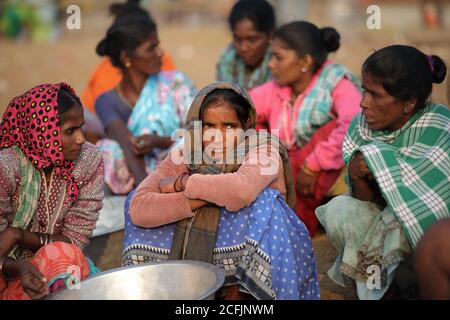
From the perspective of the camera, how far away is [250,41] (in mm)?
5551

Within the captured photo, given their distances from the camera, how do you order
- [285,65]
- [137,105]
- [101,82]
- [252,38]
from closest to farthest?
[285,65]
[137,105]
[252,38]
[101,82]

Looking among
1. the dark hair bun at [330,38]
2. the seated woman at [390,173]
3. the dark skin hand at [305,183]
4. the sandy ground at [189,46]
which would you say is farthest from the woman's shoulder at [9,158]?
the sandy ground at [189,46]

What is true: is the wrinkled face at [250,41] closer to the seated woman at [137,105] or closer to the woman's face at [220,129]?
the seated woman at [137,105]

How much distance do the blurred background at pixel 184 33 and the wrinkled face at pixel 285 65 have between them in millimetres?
3076

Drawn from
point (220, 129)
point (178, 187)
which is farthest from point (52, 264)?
point (220, 129)

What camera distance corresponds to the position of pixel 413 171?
343cm

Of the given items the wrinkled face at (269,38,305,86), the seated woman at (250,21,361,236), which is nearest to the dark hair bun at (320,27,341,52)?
the seated woman at (250,21,361,236)

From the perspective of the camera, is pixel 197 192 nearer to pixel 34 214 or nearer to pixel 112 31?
pixel 34 214

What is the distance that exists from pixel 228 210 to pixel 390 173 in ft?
2.51

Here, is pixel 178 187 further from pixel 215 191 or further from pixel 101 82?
pixel 101 82

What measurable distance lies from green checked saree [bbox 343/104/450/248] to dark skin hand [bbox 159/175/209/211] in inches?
31.9

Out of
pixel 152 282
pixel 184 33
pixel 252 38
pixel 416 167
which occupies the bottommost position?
pixel 152 282
